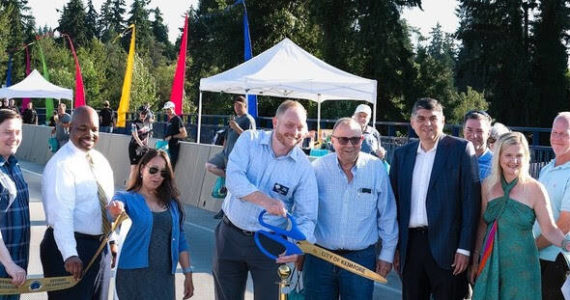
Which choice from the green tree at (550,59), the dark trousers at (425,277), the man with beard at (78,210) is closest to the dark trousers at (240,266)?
the man with beard at (78,210)

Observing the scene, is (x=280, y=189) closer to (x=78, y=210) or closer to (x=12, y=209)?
(x=78, y=210)

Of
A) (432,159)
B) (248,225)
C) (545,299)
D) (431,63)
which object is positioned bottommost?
(545,299)

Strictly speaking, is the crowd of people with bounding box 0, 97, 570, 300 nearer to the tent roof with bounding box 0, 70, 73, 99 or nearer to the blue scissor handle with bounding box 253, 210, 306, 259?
the blue scissor handle with bounding box 253, 210, 306, 259

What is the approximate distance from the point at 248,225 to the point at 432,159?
1305 millimetres

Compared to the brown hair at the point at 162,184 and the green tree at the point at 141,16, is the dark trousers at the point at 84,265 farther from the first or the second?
the green tree at the point at 141,16

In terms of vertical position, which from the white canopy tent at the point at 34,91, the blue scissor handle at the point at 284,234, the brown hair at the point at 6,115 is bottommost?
the blue scissor handle at the point at 284,234

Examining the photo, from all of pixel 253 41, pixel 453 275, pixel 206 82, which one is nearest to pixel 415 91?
pixel 253 41

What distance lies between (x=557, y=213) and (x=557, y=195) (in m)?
0.12

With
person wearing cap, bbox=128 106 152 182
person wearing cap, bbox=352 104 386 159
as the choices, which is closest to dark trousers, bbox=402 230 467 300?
person wearing cap, bbox=352 104 386 159

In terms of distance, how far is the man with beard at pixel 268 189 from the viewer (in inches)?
177

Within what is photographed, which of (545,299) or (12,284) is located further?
(545,299)

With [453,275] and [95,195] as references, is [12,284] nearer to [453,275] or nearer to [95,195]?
[95,195]

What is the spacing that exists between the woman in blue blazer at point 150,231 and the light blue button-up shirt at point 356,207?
36.9 inches

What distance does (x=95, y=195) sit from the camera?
4.48 meters
